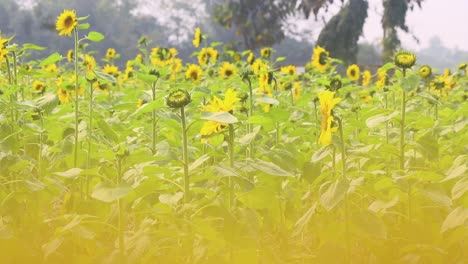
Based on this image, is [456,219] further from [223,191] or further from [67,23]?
[67,23]

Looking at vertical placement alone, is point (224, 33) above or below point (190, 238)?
above

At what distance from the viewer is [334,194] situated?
1.83 metres

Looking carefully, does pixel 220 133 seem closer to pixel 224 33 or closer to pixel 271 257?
pixel 271 257

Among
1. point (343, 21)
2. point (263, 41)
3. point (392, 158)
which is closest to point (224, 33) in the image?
point (263, 41)

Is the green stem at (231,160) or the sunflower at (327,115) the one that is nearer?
the sunflower at (327,115)

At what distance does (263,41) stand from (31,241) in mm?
18819

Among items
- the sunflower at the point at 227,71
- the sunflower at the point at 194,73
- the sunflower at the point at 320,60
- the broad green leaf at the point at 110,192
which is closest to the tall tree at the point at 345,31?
the sunflower at the point at 320,60

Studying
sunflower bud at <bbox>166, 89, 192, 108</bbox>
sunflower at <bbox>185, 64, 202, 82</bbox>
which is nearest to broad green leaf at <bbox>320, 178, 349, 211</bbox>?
sunflower bud at <bbox>166, 89, 192, 108</bbox>

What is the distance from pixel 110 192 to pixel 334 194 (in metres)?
0.55

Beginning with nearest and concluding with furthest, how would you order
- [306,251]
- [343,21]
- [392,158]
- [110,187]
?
[110,187], [306,251], [392,158], [343,21]

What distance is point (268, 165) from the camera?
192 cm

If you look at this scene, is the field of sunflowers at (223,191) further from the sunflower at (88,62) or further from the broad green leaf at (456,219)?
the sunflower at (88,62)

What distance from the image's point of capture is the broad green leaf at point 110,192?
66.8 inches

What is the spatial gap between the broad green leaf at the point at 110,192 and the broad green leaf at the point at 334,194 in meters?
0.48
